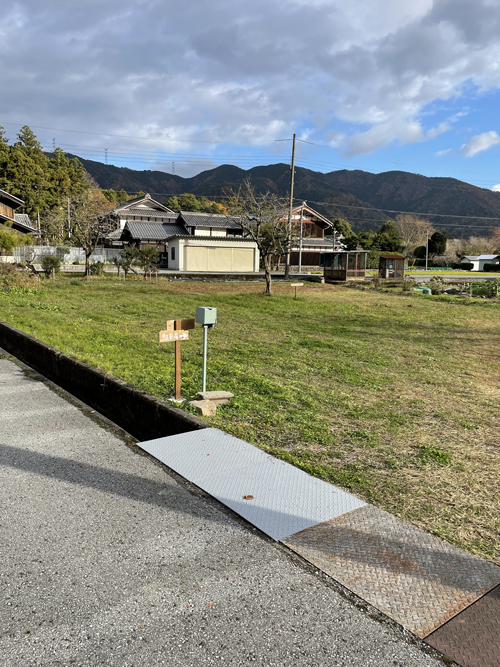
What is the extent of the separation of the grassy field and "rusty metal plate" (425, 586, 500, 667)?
1.54 ft

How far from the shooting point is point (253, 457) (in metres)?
3.37

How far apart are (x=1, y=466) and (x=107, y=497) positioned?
100cm

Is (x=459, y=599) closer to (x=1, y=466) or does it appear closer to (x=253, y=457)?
(x=253, y=457)

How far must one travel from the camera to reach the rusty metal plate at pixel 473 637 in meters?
1.66

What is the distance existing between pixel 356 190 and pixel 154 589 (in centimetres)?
19185

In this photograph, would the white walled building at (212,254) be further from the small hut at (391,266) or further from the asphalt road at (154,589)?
the asphalt road at (154,589)

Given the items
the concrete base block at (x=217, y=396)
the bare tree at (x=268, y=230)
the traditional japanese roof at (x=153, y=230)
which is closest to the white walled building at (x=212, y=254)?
the traditional japanese roof at (x=153, y=230)

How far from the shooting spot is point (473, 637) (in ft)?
5.75

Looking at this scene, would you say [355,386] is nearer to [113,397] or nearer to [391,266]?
[113,397]

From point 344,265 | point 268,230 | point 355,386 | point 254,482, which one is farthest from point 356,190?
point 254,482

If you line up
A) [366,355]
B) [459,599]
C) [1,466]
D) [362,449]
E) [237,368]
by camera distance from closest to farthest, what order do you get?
[459,599] → [1,466] → [362,449] → [237,368] → [366,355]

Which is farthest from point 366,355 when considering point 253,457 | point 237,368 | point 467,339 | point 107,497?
point 107,497

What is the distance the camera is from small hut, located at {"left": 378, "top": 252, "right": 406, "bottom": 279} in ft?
98.7

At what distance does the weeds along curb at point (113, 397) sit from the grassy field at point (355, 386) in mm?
346
